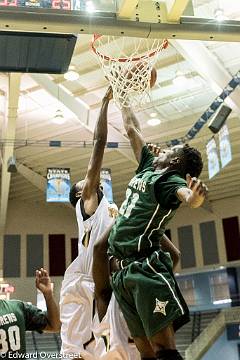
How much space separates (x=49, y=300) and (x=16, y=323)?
0.26 meters

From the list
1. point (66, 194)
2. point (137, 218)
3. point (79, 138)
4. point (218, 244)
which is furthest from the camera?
point (218, 244)

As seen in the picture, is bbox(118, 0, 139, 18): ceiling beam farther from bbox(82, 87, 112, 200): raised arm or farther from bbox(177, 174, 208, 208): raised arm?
bbox(177, 174, 208, 208): raised arm

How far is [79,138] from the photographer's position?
533 inches

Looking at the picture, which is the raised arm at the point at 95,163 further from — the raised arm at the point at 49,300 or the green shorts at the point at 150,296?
the green shorts at the point at 150,296

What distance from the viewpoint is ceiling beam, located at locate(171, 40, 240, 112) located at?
8823mm

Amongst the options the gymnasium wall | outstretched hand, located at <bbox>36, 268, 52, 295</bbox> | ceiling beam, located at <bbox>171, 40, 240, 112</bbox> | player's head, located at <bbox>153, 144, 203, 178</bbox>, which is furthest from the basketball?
the gymnasium wall

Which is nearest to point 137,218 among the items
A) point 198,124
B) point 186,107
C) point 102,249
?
point 102,249

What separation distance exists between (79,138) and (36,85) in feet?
8.77

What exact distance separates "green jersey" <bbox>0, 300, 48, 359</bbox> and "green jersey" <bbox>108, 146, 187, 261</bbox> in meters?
0.83

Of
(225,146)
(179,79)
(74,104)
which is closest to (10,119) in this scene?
(74,104)

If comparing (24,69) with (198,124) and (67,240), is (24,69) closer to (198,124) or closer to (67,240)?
(198,124)

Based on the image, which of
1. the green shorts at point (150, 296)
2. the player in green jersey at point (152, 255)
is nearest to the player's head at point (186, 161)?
the player in green jersey at point (152, 255)

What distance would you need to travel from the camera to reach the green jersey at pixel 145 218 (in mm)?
2895

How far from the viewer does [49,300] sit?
11.8 feet
